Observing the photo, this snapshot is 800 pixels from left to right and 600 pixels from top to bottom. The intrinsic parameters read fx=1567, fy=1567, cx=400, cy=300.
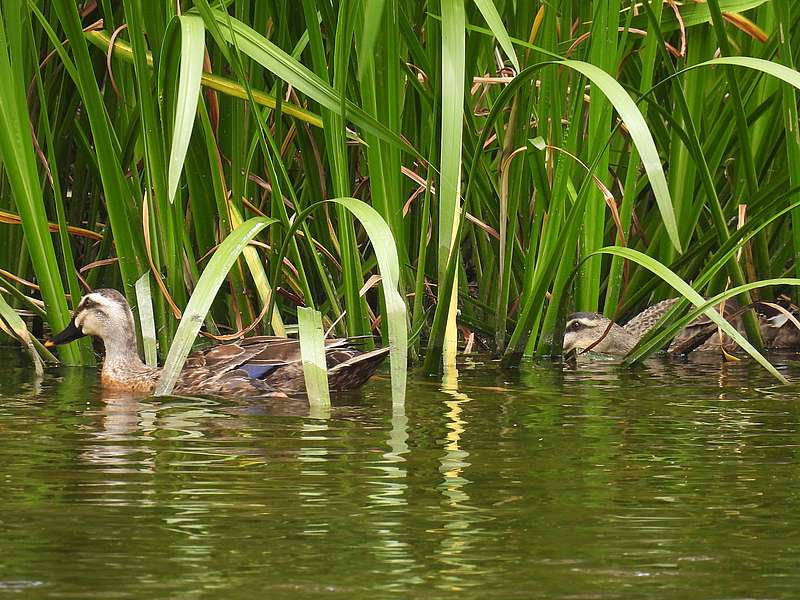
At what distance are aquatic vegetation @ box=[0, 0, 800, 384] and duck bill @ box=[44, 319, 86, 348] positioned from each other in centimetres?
9

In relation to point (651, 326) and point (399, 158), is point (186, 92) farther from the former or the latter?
point (651, 326)

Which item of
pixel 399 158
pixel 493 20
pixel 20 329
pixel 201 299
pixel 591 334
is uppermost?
pixel 493 20

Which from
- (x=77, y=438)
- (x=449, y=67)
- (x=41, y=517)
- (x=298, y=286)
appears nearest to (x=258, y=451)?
(x=77, y=438)

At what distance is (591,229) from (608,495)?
2.93 m

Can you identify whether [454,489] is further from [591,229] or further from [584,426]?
[591,229]

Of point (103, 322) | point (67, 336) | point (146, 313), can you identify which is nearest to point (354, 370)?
point (146, 313)

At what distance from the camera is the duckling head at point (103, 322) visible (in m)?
6.38

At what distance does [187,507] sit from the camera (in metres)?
3.72

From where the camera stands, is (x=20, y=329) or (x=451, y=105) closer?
(x=451, y=105)

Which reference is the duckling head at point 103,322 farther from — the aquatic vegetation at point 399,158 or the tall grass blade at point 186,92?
the tall grass blade at point 186,92

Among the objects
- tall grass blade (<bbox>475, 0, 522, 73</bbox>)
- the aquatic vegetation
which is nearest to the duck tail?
the aquatic vegetation

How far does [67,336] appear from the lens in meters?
6.51

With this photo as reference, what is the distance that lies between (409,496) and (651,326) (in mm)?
3314

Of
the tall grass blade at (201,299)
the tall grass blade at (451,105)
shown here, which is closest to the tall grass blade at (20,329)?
the tall grass blade at (201,299)
